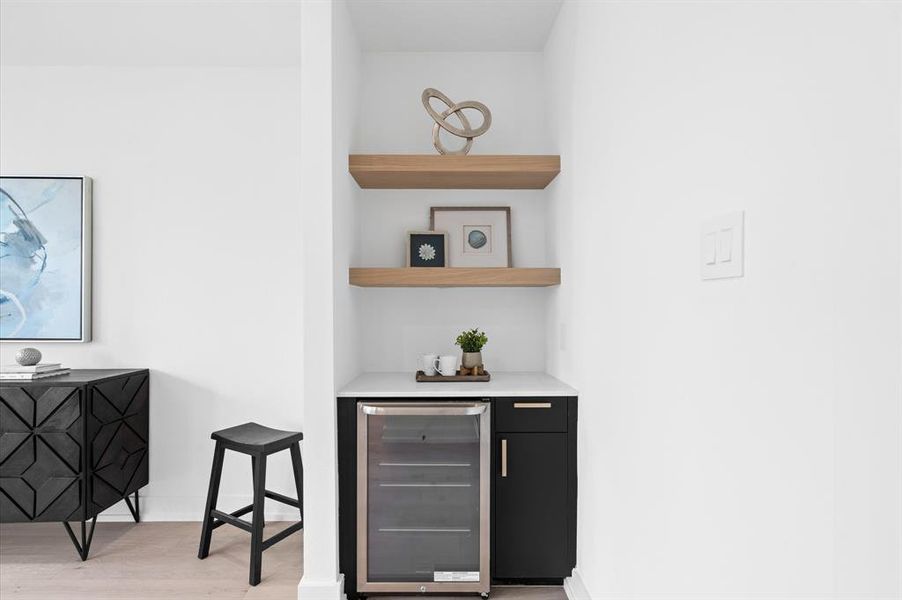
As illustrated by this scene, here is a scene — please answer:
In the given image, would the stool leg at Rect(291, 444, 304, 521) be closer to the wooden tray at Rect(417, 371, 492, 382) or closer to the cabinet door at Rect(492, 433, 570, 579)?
the wooden tray at Rect(417, 371, 492, 382)

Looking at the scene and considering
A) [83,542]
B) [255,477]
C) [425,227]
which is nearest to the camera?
[255,477]

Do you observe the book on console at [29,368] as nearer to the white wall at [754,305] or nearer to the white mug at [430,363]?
the white mug at [430,363]

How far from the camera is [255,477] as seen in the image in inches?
92.3

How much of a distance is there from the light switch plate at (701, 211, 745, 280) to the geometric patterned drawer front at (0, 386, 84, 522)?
2639 millimetres

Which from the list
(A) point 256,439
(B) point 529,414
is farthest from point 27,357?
(B) point 529,414

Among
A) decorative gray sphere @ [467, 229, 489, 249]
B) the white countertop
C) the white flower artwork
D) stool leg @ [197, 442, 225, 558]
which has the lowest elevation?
stool leg @ [197, 442, 225, 558]

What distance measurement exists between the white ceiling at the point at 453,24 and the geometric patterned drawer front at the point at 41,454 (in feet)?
7.21

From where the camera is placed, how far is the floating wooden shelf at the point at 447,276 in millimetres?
2406

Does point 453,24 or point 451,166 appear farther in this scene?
point 453,24

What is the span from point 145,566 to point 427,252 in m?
1.98

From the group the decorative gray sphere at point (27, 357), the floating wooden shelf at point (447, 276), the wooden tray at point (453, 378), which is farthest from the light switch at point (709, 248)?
the decorative gray sphere at point (27, 357)

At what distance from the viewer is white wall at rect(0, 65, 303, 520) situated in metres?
2.92

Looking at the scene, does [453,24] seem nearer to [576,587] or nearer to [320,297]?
[320,297]

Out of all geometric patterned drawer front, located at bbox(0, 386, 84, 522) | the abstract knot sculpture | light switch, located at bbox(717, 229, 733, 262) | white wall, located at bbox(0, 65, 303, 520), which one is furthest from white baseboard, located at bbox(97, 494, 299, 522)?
light switch, located at bbox(717, 229, 733, 262)
